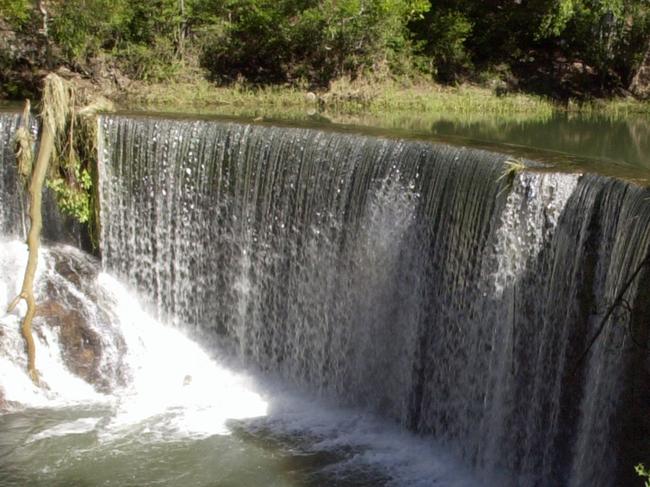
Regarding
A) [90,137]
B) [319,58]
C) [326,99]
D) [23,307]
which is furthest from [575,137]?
[23,307]

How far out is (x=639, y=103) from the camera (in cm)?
2130

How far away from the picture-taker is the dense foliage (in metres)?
18.5

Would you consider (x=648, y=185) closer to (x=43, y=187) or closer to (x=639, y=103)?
(x=43, y=187)

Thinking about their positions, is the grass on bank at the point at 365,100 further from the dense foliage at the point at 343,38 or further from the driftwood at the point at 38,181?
the driftwood at the point at 38,181

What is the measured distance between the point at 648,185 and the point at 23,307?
6.72m

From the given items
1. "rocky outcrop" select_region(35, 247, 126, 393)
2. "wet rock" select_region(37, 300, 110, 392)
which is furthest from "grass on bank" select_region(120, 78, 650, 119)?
"wet rock" select_region(37, 300, 110, 392)

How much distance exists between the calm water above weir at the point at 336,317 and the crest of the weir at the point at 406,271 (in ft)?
0.07

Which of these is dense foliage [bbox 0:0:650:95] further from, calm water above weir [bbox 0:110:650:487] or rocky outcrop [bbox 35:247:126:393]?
rocky outcrop [bbox 35:247:126:393]

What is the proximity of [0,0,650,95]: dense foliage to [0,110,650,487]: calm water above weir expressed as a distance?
8.99 metres

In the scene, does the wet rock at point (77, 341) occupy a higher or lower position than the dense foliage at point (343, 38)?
lower

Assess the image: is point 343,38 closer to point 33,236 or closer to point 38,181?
point 38,181

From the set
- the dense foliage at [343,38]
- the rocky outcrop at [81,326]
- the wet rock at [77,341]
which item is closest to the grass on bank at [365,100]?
the dense foliage at [343,38]

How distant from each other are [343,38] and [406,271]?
12.8m

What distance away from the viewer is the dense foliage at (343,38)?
60.6 feet
